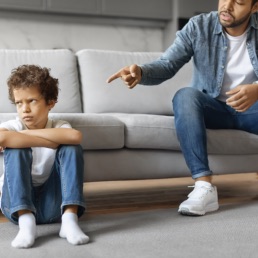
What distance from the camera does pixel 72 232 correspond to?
1.32 metres

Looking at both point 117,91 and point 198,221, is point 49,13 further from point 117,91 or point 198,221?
point 198,221

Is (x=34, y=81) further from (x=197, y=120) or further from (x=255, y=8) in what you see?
(x=255, y=8)

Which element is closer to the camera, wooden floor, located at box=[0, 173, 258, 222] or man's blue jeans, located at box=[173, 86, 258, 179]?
man's blue jeans, located at box=[173, 86, 258, 179]

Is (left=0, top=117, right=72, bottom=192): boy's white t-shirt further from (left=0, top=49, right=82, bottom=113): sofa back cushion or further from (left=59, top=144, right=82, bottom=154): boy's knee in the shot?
(left=0, top=49, right=82, bottom=113): sofa back cushion

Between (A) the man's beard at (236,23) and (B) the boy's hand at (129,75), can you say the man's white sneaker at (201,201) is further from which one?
(A) the man's beard at (236,23)

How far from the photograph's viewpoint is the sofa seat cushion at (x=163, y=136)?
1920 millimetres

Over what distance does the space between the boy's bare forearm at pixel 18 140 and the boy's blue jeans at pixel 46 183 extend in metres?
0.02

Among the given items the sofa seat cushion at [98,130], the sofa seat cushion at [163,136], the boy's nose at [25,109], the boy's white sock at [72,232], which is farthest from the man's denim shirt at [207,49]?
the boy's white sock at [72,232]

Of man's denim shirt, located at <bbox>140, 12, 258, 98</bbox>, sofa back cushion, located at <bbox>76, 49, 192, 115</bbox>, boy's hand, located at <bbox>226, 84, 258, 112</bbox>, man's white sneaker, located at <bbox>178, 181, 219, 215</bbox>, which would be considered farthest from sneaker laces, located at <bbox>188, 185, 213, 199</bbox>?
sofa back cushion, located at <bbox>76, 49, 192, 115</bbox>

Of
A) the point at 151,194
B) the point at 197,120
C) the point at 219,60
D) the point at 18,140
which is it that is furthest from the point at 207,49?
the point at 18,140

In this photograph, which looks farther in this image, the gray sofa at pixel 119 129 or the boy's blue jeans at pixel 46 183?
the gray sofa at pixel 119 129

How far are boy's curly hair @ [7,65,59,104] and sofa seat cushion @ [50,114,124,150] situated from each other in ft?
0.86

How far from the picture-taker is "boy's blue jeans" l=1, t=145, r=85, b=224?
1355 mm

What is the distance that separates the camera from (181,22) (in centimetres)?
427
